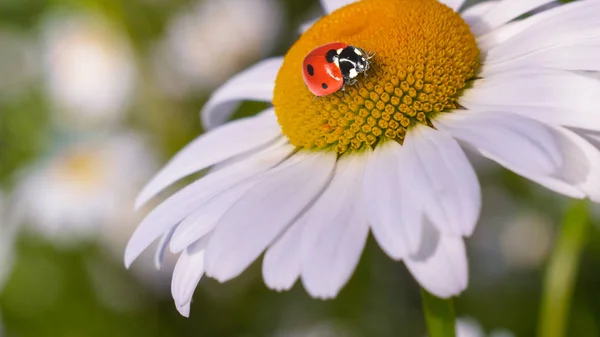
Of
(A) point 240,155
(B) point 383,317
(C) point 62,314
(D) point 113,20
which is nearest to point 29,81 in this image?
(D) point 113,20

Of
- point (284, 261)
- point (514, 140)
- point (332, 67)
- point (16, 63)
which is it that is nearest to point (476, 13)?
point (332, 67)

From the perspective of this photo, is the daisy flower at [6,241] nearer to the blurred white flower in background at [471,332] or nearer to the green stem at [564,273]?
the blurred white flower in background at [471,332]

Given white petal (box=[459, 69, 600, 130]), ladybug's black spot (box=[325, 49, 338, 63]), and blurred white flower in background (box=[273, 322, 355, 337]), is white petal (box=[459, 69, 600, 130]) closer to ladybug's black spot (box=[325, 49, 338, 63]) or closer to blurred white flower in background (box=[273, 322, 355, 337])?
ladybug's black spot (box=[325, 49, 338, 63])

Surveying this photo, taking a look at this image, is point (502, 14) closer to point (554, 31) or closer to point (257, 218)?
point (554, 31)

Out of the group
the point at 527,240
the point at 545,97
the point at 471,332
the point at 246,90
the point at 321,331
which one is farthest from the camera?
the point at 527,240

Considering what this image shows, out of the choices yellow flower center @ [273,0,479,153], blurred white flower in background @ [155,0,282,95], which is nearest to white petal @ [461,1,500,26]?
yellow flower center @ [273,0,479,153]
